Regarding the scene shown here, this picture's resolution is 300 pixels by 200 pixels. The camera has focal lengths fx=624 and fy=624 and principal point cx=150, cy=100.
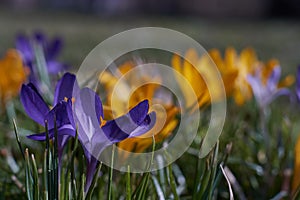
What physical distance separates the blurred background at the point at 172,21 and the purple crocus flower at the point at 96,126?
348cm

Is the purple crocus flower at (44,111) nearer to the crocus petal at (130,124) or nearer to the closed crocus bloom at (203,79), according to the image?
the crocus petal at (130,124)

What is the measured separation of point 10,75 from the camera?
0.94 metres

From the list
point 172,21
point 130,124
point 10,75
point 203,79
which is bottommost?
point 130,124

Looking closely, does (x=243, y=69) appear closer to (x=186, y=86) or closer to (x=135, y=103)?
(x=186, y=86)

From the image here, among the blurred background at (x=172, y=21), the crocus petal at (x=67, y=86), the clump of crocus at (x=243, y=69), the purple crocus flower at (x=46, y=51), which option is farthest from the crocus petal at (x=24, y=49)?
the blurred background at (x=172, y=21)

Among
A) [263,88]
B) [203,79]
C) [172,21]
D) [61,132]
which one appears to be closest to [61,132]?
[61,132]

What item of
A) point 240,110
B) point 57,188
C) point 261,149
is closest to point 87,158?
point 57,188

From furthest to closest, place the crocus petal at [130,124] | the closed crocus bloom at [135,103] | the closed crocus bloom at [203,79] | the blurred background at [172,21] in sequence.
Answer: the blurred background at [172,21] → the closed crocus bloom at [203,79] → the closed crocus bloom at [135,103] → the crocus petal at [130,124]

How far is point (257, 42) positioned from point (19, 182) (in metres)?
5.33

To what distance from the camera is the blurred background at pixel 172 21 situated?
536 cm

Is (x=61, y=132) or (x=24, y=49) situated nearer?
(x=61, y=132)

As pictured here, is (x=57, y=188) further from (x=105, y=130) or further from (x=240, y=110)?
(x=240, y=110)

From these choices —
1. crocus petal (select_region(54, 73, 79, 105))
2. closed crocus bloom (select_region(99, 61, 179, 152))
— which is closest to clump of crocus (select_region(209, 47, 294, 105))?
closed crocus bloom (select_region(99, 61, 179, 152))

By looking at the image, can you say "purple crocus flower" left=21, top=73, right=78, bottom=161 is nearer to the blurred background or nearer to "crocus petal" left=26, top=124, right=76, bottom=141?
"crocus petal" left=26, top=124, right=76, bottom=141
